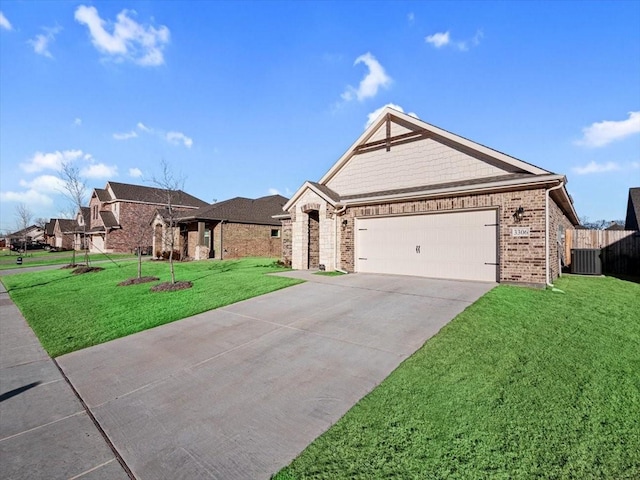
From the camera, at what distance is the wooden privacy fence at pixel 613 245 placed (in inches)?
518

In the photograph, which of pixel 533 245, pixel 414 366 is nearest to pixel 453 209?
pixel 533 245

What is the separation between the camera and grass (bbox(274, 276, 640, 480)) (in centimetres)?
242

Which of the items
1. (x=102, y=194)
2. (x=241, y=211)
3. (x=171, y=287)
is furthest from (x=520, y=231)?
(x=102, y=194)

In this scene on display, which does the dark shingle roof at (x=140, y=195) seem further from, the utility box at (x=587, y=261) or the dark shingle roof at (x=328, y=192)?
the utility box at (x=587, y=261)

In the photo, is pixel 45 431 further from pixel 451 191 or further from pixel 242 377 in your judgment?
pixel 451 191

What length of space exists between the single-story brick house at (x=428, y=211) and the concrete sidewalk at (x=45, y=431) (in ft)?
32.8

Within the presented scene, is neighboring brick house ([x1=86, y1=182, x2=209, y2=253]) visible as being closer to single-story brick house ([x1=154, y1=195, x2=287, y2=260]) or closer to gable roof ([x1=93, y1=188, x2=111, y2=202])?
gable roof ([x1=93, y1=188, x2=111, y2=202])

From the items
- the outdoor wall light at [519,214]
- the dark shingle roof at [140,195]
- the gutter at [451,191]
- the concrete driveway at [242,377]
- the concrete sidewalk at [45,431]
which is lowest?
the concrete sidewalk at [45,431]

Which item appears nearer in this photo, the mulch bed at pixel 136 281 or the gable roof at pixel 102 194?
the mulch bed at pixel 136 281

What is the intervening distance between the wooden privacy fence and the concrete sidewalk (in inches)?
697

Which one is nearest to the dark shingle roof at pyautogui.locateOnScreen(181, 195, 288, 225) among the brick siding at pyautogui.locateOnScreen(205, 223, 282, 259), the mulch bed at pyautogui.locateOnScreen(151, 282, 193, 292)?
the brick siding at pyautogui.locateOnScreen(205, 223, 282, 259)

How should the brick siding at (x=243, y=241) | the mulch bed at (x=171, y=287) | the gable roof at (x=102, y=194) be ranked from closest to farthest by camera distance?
the mulch bed at (x=171, y=287)
the brick siding at (x=243, y=241)
the gable roof at (x=102, y=194)

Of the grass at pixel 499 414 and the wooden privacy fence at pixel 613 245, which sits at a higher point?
the wooden privacy fence at pixel 613 245

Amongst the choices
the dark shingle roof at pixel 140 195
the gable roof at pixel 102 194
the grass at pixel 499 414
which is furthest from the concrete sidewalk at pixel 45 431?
the gable roof at pixel 102 194
